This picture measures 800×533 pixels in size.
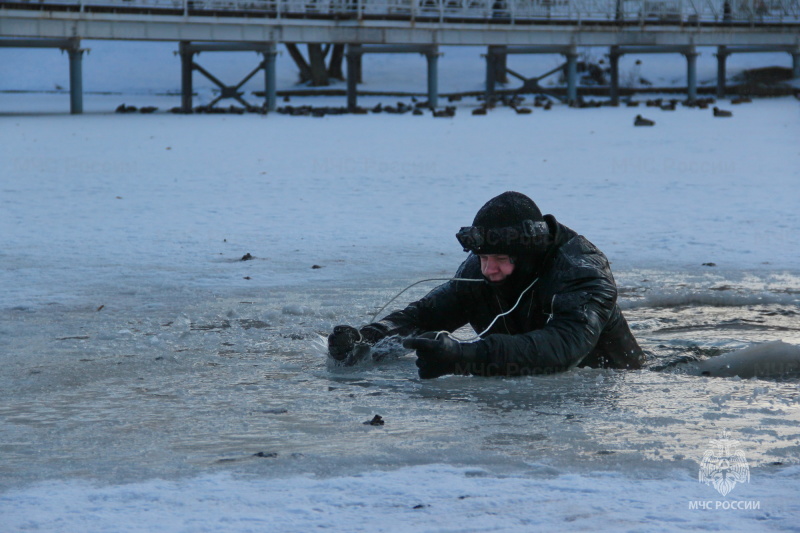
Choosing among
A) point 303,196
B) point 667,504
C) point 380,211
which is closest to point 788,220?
point 380,211

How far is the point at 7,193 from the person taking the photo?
12.1 meters

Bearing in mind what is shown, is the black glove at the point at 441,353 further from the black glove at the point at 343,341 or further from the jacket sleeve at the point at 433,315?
the jacket sleeve at the point at 433,315

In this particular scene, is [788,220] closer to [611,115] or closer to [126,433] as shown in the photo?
[126,433]

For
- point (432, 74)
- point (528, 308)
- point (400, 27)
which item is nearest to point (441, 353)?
point (528, 308)

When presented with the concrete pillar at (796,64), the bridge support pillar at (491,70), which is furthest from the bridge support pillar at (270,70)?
the concrete pillar at (796,64)

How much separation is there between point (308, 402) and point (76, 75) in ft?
84.0

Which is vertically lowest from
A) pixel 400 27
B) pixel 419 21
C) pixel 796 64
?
pixel 796 64

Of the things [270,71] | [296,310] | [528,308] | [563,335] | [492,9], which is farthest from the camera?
[492,9]

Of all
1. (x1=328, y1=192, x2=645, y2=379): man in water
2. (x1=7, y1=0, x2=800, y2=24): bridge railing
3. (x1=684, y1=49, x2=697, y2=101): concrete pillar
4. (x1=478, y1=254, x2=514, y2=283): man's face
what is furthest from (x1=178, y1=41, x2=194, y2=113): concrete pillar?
(x1=478, y1=254, x2=514, y2=283): man's face

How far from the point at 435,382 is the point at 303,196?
760cm

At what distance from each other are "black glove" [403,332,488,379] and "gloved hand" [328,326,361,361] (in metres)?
0.58

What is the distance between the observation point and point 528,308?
15.6 feet

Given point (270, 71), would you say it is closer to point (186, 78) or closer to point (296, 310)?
point (186, 78)

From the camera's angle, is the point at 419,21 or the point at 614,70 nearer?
the point at 419,21
